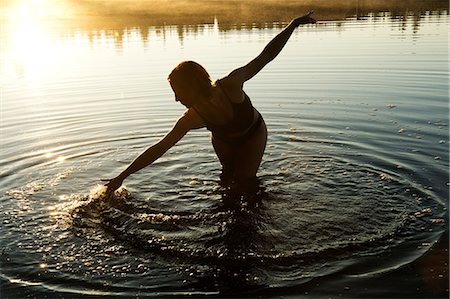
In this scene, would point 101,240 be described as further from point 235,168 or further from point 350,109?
point 350,109

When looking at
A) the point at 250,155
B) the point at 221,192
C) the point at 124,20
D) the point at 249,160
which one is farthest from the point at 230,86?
the point at 124,20

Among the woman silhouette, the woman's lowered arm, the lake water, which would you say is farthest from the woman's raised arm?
the lake water

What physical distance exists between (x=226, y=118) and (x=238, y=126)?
312mm

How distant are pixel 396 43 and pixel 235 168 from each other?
21927 mm

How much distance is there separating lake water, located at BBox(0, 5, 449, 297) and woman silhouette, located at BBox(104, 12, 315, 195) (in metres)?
0.61

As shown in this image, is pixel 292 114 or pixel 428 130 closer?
pixel 428 130

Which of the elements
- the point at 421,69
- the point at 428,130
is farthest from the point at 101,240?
the point at 421,69

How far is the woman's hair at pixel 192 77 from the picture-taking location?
20.0ft

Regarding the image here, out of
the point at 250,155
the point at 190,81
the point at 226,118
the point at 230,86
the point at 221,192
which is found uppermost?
the point at 190,81

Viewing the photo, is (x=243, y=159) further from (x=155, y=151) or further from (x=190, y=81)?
(x=190, y=81)

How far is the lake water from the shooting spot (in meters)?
5.48

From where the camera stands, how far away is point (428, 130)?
10711 mm

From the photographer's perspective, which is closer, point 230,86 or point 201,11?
point 230,86

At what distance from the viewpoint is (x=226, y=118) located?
22.0 ft
